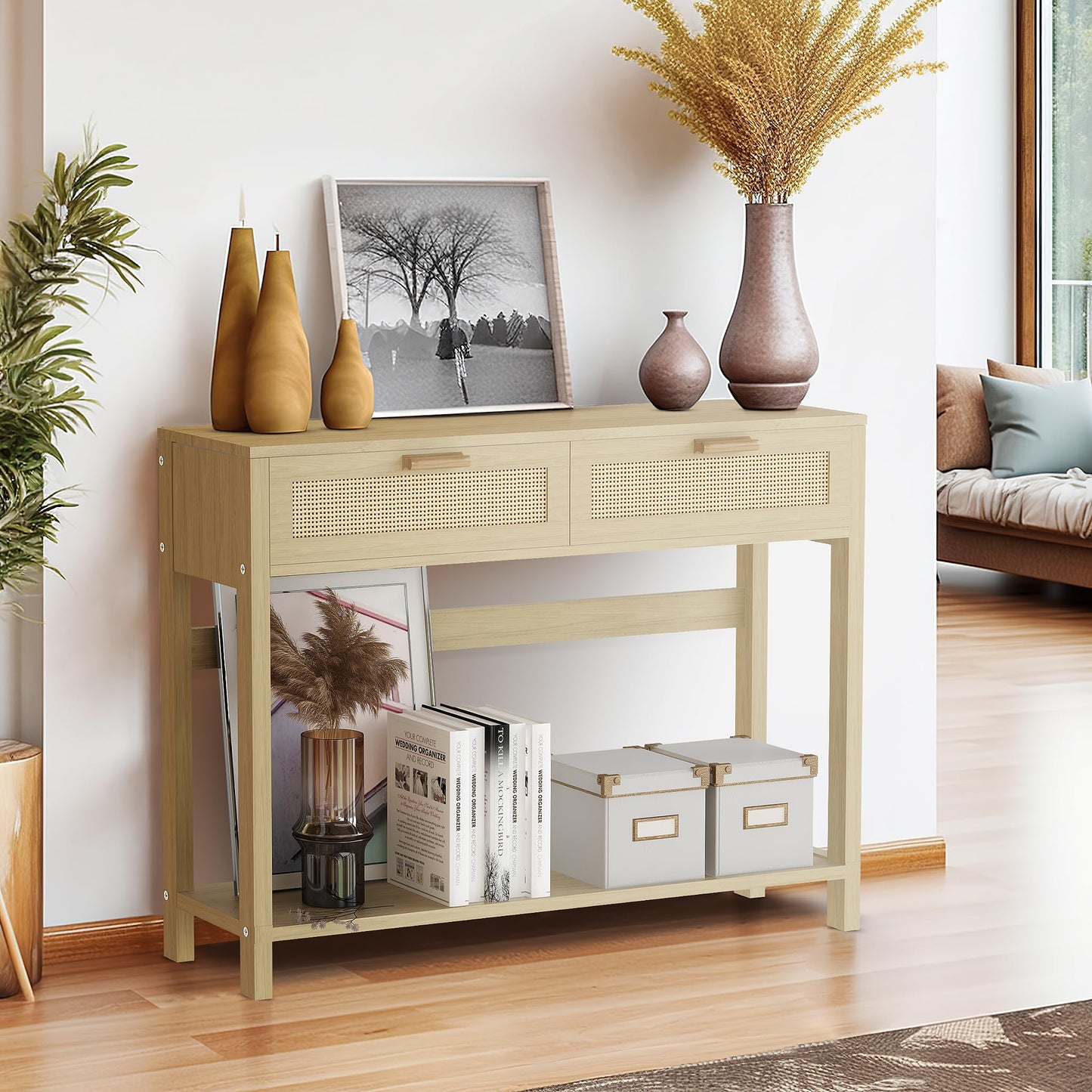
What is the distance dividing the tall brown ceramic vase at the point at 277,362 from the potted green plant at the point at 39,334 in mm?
227

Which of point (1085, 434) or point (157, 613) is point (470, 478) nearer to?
point (157, 613)

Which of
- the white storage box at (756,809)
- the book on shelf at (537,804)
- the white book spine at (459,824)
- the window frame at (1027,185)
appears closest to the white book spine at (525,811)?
the book on shelf at (537,804)

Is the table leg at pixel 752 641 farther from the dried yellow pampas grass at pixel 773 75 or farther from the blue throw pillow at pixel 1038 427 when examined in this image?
the blue throw pillow at pixel 1038 427

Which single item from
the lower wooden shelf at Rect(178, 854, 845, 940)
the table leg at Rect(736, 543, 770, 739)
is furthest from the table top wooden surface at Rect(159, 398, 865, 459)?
the lower wooden shelf at Rect(178, 854, 845, 940)

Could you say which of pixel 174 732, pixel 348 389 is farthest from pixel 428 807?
pixel 348 389

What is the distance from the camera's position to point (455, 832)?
3.15 metres

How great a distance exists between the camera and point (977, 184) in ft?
29.7

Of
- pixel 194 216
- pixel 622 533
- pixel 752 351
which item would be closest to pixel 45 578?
pixel 194 216

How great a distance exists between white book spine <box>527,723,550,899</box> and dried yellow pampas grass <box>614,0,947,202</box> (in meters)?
1.10

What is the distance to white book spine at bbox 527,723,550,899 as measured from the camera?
3205 millimetres

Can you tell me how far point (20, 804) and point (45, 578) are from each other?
396 millimetres

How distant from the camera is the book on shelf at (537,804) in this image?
3203 millimetres

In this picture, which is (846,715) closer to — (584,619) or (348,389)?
(584,619)

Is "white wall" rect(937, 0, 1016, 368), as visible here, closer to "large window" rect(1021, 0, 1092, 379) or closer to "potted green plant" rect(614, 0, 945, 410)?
"large window" rect(1021, 0, 1092, 379)
